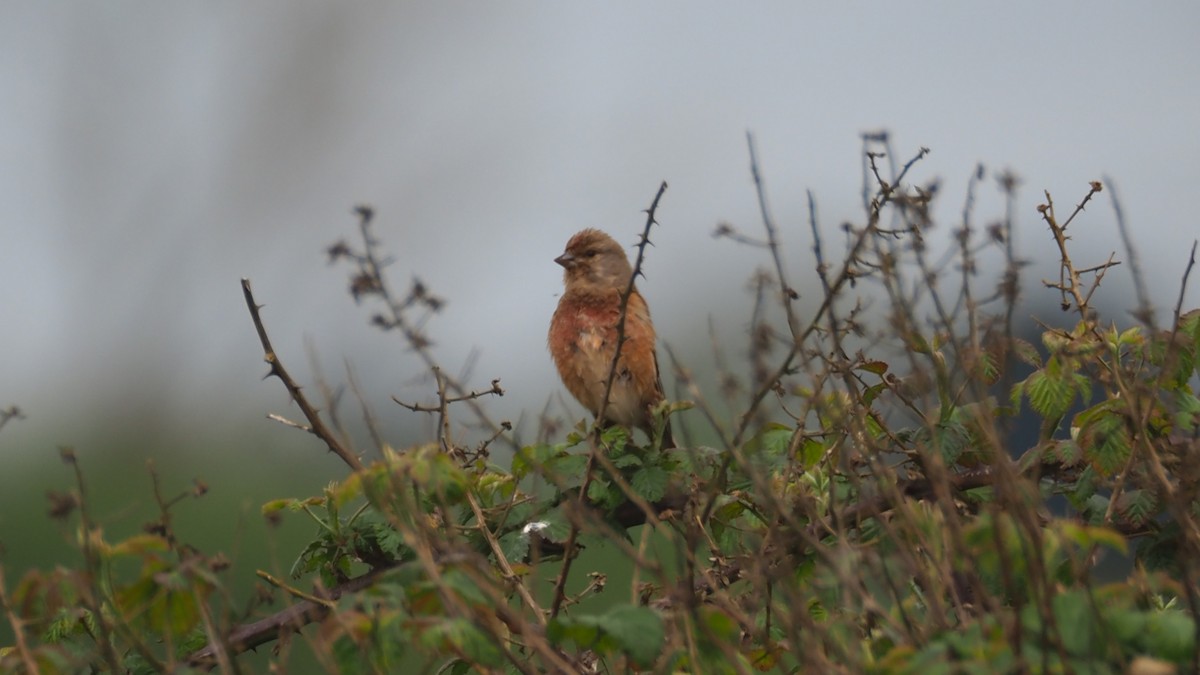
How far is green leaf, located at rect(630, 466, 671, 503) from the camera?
10.3 ft

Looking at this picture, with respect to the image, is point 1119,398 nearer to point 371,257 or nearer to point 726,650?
point 726,650

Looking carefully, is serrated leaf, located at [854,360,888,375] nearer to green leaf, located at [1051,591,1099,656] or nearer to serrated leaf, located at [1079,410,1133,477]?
serrated leaf, located at [1079,410,1133,477]

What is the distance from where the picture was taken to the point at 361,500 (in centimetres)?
320

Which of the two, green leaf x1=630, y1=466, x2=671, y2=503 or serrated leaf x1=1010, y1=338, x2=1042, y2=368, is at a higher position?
serrated leaf x1=1010, y1=338, x2=1042, y2=368

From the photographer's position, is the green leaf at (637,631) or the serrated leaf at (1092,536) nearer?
the serrated leaf at (1092,536)

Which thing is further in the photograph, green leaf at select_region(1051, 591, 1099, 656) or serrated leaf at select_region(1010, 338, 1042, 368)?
serrated leaf at select_region(1010, 338, 1042, 368)

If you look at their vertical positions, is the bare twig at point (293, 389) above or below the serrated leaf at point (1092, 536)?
above

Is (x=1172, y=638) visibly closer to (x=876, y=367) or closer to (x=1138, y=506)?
(x=1138, y=506)

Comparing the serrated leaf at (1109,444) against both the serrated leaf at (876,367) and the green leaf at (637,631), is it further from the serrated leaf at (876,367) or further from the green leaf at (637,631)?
the green leaf at (637,631)

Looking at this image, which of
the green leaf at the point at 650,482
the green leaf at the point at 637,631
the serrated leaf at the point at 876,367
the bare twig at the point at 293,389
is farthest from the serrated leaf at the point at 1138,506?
the bare twig at the point at 293,389

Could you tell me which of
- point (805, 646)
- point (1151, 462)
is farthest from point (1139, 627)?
point (1151, 462)

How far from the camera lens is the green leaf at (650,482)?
3.15 meters

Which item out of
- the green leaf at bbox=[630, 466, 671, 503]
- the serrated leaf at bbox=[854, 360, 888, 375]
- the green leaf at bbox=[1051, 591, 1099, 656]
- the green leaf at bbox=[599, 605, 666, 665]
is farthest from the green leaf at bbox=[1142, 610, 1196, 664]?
the green leaf at bbox=[630, 466, 671, 503]

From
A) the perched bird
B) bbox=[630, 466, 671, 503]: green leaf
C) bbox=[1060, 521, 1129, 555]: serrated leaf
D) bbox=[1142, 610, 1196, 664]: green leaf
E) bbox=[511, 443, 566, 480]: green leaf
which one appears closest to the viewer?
bbox=[1142, 610, 1196, 664]: green leaf
